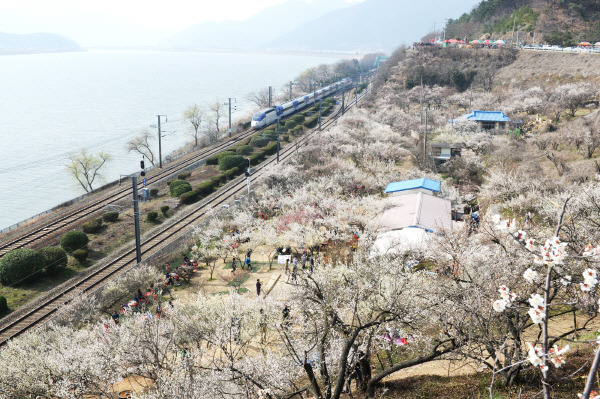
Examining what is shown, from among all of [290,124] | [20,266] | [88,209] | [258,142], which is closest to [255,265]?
[20,266]

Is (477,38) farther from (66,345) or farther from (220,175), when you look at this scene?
(66,345)

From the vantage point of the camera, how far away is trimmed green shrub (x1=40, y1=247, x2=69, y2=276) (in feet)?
90.9

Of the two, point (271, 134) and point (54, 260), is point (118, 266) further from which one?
point (271, 134)

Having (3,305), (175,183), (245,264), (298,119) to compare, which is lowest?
(3,305)

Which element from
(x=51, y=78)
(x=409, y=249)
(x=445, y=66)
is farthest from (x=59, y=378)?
(x=51, y=78)

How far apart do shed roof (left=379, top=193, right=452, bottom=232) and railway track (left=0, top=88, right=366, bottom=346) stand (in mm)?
13617

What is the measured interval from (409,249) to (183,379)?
1380 cm

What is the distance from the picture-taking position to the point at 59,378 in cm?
1448

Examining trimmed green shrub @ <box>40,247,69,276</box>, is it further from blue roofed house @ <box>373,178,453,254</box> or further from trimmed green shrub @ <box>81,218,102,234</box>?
blue roofed house @ <box>373,178,453,254</box>

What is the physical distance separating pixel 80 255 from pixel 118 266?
11.0 feet

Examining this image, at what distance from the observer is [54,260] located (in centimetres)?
2822

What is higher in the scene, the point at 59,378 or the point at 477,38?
the point at 477,38

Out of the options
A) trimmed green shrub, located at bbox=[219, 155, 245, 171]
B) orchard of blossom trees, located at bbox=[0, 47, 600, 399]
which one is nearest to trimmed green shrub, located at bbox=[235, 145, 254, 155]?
trimmed green shrub, located at bbox=[219, 155, 245, 171]

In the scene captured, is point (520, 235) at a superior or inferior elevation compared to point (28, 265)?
superior
